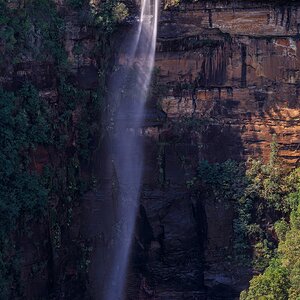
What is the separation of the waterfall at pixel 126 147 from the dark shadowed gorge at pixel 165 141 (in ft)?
0.13

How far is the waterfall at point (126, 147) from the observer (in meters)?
12.5

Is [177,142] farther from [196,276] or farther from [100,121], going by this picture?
[196,276]

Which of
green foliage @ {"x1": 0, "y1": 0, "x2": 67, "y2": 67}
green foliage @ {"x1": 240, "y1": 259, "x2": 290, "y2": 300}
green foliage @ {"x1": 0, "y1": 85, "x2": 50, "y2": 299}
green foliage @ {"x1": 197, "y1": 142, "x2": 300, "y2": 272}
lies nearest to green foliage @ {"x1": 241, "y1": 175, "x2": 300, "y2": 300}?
green foliage @ {"x1": 240, "y1": 259, "x2": 290, "y2": 300}

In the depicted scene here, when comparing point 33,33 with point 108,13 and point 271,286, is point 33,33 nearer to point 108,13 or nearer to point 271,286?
point 108,13

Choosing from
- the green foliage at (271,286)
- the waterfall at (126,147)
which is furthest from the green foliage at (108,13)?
the green foliage at (271,286)

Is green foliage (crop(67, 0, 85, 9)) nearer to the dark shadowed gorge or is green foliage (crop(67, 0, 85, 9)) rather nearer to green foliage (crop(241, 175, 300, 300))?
the dark shadowed gorge

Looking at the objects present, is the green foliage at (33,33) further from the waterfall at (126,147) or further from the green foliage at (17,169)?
the waterfall at (126,147)

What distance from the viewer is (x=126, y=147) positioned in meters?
12.6

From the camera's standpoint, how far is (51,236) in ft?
A: 38.8

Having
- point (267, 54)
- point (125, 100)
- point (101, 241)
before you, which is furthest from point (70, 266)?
point (267, 54)

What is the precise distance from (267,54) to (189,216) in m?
3.42

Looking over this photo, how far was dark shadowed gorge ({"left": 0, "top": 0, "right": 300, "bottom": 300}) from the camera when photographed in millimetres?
11781

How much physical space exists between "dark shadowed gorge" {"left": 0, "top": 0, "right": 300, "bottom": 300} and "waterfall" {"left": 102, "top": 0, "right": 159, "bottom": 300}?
0.04 m

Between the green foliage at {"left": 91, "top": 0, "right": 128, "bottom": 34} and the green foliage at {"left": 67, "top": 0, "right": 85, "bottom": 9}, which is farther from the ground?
the green foliage at {"left": 67, "top": 0, "right": 85, "bottom": 9}
